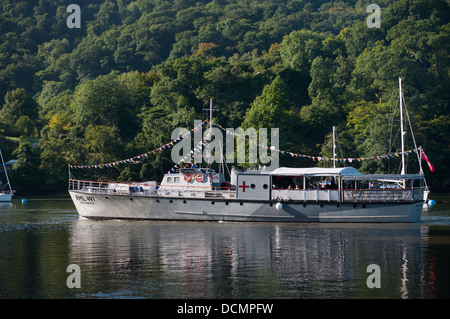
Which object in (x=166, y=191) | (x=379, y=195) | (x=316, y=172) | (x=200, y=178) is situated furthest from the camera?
(x=166, y=191)

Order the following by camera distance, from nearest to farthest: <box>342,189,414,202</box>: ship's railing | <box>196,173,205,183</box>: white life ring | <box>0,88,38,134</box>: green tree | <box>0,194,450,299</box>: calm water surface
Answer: <box>0,194,450,299</box>: calm water surface < <box>342,189,414,202</box>: ship's railing < <box>196,173,205,183</box>: white life ring < <box>0,88,38,134</box>: green tree

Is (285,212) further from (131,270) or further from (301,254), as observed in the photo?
(131,270)

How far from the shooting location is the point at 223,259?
126 ft

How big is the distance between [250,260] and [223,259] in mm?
1588

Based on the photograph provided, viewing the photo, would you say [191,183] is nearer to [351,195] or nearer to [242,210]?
[242,210]

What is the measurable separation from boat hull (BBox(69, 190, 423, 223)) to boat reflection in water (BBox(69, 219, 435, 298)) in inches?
46.9

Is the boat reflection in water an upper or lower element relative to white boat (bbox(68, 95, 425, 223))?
lower

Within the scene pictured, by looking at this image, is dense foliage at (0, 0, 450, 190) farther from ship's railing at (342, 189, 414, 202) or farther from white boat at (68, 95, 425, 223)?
white boat at (68, 95, 425, 223)

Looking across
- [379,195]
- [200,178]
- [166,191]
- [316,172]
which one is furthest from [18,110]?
A: [379,195]

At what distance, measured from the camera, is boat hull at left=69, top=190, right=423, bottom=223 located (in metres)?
55.2

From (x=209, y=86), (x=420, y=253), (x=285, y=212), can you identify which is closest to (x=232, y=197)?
(x=285, y=212)

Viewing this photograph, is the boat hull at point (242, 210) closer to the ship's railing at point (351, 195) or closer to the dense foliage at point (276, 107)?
the ship's railing at point (351, 195)

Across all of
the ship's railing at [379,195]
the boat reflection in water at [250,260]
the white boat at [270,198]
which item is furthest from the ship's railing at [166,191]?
the ship's railing at [379,195]

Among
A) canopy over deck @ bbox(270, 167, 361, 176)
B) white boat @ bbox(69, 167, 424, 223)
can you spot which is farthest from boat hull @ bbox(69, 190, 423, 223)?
canopy over deck @ bbox(270, 167, 361, 176)
